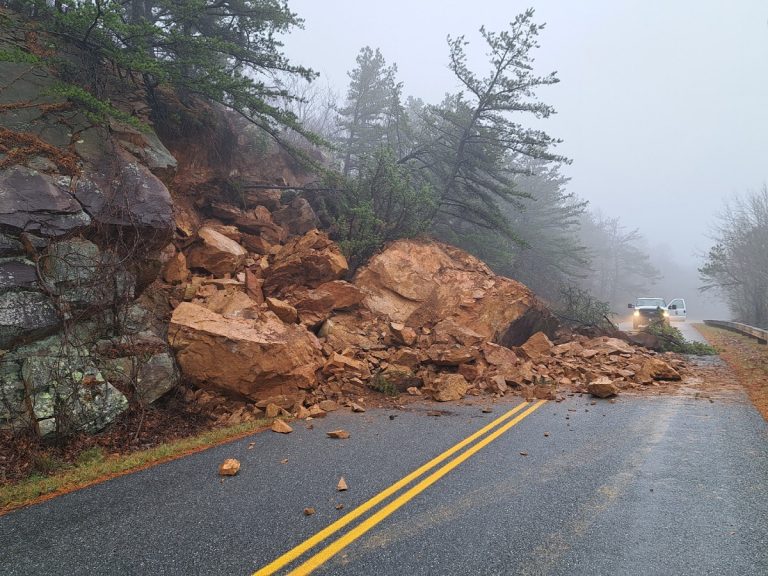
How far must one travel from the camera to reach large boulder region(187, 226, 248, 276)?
1047 centimetres

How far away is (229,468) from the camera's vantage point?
479 cm

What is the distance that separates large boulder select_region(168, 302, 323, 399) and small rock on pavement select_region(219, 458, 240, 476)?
111 inches

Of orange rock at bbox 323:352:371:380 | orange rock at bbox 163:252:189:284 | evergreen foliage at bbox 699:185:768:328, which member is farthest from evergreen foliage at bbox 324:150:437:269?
evergreen foliage at bbox 699:185:768:328

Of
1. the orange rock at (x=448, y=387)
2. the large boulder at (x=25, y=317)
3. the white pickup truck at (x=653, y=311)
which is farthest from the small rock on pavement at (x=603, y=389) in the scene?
the white pickup truck at (x=653, y=311)

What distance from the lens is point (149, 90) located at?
36.1 feet

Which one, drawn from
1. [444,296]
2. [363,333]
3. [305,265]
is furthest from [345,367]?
[444,296]

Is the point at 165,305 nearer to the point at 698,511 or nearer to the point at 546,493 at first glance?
the point at 546,493

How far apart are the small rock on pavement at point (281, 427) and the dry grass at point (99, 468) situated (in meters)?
0.31

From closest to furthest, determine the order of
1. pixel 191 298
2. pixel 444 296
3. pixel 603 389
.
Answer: pixel 603 389 → pixel 191 298 → pixel 444 296

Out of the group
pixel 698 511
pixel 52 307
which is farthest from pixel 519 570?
pixel 52 307

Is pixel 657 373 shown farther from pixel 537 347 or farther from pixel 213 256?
pixel 213 256

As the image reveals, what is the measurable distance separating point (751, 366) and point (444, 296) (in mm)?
9332

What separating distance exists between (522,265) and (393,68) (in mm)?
17298

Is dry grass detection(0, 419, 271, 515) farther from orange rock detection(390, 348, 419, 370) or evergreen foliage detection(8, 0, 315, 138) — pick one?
evergreen foliage detection(8, 0, 315, 138)
